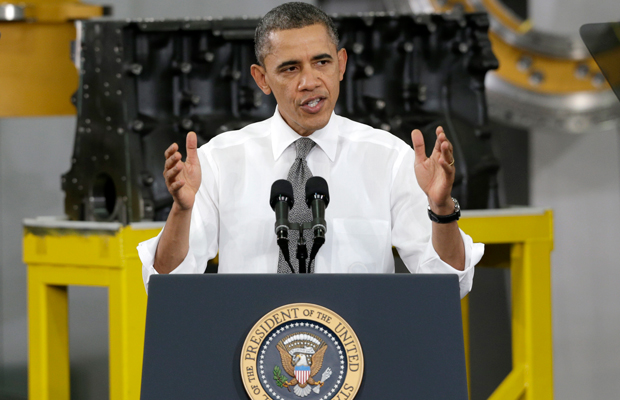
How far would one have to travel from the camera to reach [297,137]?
1663 mm

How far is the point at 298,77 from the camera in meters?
1.56

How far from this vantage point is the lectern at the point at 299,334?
1.12 meters

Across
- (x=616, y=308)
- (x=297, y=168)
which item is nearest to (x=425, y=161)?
(x=297, y=168)

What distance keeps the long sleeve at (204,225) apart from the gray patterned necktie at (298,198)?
0.17 meters

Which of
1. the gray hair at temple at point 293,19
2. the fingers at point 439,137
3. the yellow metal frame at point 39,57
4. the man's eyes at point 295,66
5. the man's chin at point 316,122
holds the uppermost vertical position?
the yellow metal frame at point 39,57

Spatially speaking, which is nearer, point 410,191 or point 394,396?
point 394,396

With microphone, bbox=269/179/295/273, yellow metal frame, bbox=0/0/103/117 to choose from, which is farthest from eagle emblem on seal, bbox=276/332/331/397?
yellow metal frame, bbox=0/0/103/117

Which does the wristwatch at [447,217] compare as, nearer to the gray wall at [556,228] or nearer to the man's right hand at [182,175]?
the man's right hand at [182,175]

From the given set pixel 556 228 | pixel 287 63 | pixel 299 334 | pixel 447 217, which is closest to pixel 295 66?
pixel 287 63

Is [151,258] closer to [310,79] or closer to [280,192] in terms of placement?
[280,192]

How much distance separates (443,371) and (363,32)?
151 cm

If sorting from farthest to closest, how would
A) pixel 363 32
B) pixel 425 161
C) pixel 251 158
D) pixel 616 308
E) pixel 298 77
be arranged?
pixel 616 308 < pixel 363 32 < pixel 251 158 < pixel 298 77 < pixel 425 161

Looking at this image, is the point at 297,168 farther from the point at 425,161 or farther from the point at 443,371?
the point at 443,371

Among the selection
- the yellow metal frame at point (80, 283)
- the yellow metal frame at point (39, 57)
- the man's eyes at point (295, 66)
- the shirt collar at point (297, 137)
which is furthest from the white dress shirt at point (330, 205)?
the yellow metal frame at point (39, 57)
